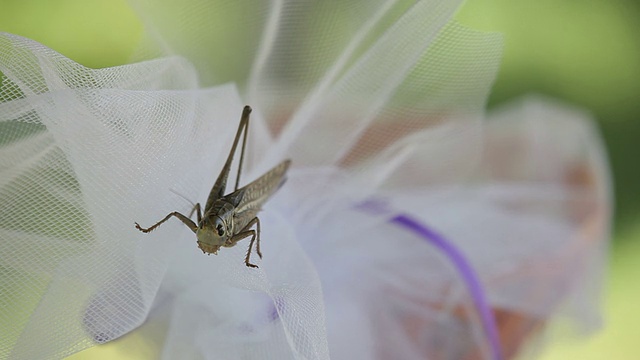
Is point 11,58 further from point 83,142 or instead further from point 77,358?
point 77,358

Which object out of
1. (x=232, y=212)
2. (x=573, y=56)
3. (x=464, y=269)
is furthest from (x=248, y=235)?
(x=573, y=56)

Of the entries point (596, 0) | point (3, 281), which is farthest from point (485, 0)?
point (3, 281)

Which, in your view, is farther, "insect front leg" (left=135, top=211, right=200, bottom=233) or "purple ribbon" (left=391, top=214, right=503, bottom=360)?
"purple ribbon" (left=391, top=214, right=503, bottom=360)

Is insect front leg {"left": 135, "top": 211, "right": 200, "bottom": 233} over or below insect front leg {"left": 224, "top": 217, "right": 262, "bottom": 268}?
over

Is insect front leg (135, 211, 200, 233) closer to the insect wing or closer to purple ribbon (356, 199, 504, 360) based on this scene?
the insect wing

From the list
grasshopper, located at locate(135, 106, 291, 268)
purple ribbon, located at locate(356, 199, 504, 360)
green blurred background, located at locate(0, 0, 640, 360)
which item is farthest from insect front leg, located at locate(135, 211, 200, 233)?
green blurred background, located at locate(0, 0, 640, 360)

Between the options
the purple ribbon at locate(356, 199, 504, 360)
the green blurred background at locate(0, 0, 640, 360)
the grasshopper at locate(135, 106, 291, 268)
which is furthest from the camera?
the green blurred background at locate(0, 0, 640, 360)

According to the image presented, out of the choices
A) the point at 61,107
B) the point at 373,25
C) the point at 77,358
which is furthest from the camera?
the point at 373,25
